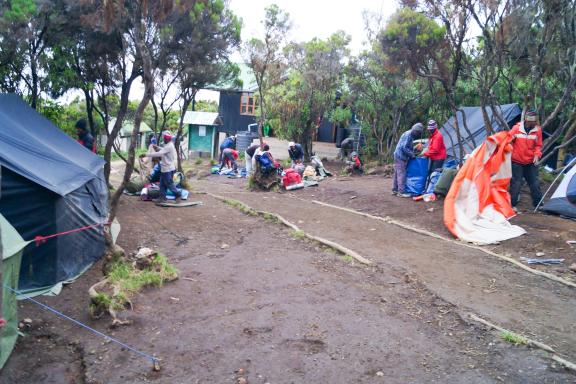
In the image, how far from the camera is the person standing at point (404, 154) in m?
11.2

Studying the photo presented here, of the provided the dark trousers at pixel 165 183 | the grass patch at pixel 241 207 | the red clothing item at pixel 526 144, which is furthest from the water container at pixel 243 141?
the red clothing item at pixel 526 144

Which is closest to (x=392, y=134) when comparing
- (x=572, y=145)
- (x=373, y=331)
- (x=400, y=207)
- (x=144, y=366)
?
(x=572, y=145)

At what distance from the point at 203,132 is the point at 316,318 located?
Result: 892 inches

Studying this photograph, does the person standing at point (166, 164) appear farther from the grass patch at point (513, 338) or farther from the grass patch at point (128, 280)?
the grass patch at point (513, 338)

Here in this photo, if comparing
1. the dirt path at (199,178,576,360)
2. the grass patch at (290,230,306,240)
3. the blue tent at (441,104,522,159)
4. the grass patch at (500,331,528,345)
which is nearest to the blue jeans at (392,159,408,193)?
the blue tent at (441,104,522,159)

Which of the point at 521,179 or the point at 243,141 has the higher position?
the point at 521,179

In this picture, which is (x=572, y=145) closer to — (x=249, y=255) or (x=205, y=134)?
(x=249, y=255)

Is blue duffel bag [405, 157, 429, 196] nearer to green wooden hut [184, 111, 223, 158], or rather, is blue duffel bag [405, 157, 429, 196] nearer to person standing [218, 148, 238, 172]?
person standing [218, 148, 238, 172]

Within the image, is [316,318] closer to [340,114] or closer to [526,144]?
[526,144]

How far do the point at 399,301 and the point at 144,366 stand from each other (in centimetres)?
275

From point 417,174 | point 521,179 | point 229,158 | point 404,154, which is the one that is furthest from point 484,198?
point 229,158

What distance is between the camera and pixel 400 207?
10.4 meters

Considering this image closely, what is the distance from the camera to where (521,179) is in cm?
934

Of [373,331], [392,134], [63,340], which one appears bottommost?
[63,340]
